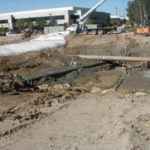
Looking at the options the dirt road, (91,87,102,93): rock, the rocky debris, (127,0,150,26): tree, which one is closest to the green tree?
(127,0,150,26): tree

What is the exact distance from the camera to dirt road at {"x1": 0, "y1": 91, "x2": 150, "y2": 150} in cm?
499

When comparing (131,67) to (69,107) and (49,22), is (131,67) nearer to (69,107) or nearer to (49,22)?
(69,107)

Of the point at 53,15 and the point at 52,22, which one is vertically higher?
the point at 53,15

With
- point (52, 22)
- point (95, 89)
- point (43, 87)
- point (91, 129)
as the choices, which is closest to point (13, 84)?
point (43, 87)

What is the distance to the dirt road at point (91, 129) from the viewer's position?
4.99m

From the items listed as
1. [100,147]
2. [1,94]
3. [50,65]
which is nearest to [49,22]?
[50,65]

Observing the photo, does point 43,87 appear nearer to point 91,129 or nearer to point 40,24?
point 91,129

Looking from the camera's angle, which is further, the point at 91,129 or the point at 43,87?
the point at 43,87

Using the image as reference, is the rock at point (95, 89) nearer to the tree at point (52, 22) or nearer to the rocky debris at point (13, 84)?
the rocky debris at point (13, 84)

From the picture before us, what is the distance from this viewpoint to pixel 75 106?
25.4 feet

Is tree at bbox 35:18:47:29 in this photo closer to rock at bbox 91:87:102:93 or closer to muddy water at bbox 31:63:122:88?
muddy water at bbox 31:63:122:88

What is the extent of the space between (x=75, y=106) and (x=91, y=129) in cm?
197

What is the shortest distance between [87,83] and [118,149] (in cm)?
685

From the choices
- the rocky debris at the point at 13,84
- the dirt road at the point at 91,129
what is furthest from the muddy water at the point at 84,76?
the dirt road at the point at 91,129
